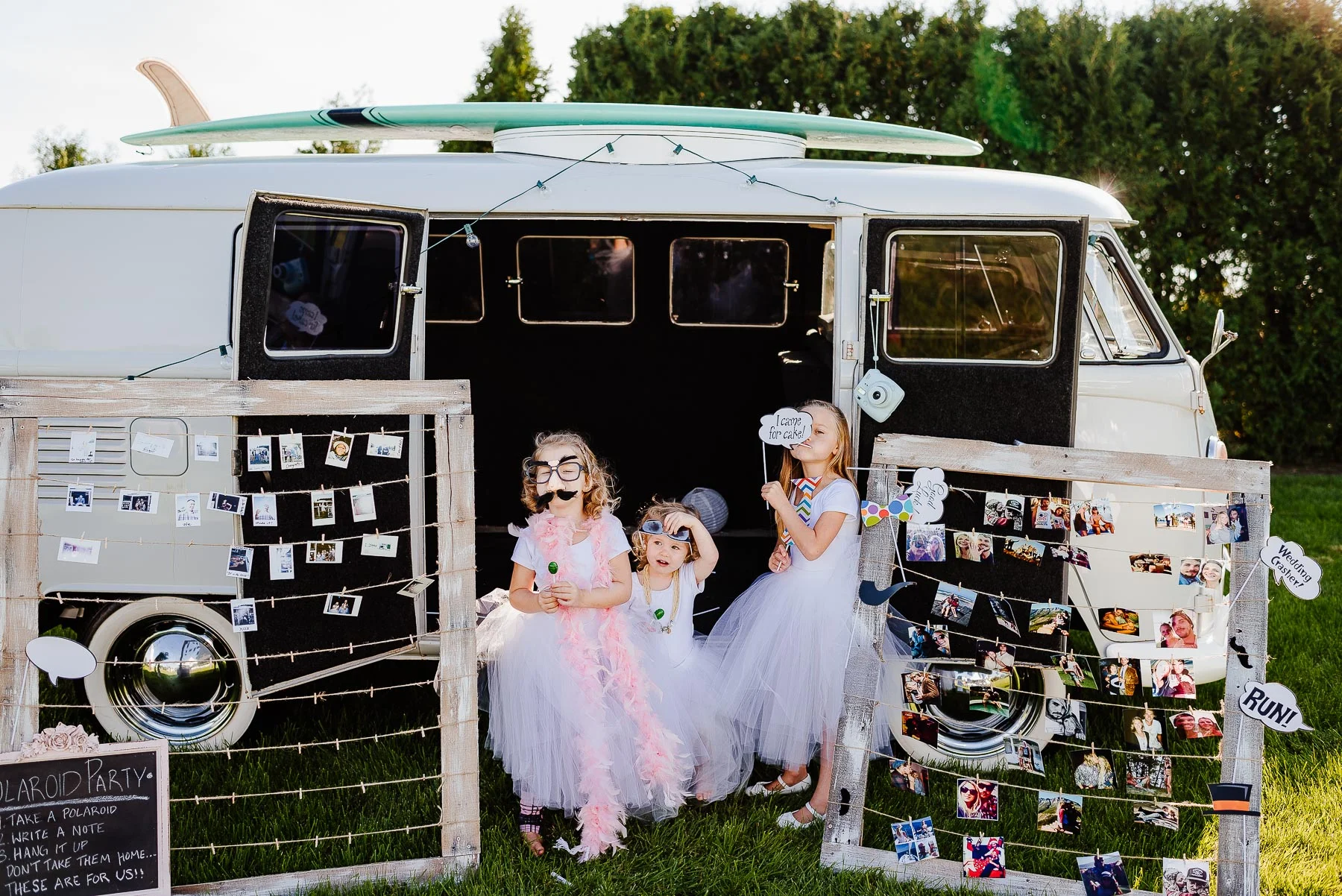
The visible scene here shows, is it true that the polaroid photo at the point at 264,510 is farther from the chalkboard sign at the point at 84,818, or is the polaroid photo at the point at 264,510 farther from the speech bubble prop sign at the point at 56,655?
the chalkboard sign at the point at 84,818

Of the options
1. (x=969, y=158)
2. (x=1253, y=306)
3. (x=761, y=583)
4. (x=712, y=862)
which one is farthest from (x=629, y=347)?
(x=1253, y=306)

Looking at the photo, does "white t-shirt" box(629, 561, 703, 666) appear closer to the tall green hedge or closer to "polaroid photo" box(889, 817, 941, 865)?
"polaroid photo" box(889, 817, 941, 865)

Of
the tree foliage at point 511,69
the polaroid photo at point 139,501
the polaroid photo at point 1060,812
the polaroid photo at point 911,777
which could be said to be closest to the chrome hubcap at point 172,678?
the polaroid photo at point 139,501

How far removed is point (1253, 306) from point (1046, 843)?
23.2 feet

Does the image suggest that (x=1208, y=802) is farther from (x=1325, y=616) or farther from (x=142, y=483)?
(x=142, y=483)

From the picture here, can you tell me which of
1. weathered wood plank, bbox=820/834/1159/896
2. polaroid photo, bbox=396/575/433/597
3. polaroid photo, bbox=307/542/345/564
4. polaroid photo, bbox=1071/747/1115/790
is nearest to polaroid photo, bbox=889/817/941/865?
weathered wood plank, bbox=820/834/1159/896

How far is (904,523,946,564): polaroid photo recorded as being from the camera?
11.9 ft

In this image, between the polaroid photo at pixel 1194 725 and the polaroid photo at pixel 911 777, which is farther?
the polaroid photo at pixel 911 777

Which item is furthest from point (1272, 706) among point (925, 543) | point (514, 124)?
point (514, 124)

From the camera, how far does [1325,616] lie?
6535 mm

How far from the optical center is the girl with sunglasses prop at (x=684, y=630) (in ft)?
12.8

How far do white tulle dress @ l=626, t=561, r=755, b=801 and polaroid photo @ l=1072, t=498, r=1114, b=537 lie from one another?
1.37 m

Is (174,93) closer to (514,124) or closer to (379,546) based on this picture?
(514,124)

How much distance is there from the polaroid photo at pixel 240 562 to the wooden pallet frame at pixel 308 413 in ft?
1.68
